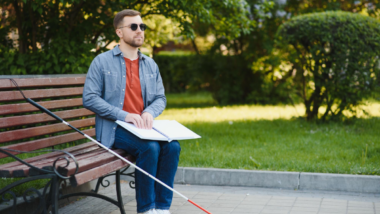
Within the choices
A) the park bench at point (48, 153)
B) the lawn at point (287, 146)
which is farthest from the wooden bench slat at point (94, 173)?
the lawn at point (287, 146)

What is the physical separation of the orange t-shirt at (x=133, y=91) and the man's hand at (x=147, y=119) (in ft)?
0.55

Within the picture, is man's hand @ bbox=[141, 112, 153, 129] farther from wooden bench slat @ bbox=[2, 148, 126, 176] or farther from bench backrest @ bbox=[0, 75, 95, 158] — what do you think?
bench backrest @ bbox=[0, 75, 95, 158]

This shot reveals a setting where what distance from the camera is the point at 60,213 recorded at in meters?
4.14

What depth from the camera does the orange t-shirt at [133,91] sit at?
3861 mm

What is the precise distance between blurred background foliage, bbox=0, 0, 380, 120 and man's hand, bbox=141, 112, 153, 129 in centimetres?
277

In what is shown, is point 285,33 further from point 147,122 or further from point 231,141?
point 147,122

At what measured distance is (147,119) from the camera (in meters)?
3.70

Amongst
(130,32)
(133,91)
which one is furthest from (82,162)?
(130,32)

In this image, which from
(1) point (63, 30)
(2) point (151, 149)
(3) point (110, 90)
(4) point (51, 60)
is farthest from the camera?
(1) point (63, 30)

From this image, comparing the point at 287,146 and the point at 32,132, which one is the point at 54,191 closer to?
the point at 32,132

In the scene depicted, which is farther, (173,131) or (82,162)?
(173,131)

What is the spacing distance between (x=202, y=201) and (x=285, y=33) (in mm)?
4922

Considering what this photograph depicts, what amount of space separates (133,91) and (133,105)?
120mm

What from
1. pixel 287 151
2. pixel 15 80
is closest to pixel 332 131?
pixel 287 151
